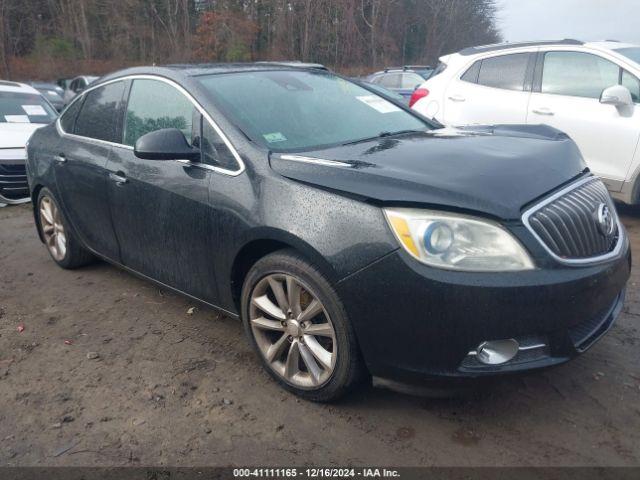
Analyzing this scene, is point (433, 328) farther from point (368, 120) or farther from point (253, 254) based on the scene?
point (368, 120)

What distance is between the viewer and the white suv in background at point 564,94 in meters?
5.32

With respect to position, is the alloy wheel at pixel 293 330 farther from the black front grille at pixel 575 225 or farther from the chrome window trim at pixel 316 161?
the black front grille at pixel 575 225

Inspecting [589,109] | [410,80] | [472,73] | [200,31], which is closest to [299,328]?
[589,109]

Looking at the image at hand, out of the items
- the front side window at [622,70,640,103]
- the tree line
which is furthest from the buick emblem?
the tree line

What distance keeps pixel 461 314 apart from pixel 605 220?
99cm

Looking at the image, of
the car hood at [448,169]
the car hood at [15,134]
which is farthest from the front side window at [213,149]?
the car hood at [15,134]

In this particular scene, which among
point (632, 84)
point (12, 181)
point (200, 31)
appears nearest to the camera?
point (632, 84)

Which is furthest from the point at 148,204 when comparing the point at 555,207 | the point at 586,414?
the point at 586,414

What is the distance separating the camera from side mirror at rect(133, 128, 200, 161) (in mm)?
2945

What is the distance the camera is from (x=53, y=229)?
15.7 feet

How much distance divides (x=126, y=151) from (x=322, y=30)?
36841 mm

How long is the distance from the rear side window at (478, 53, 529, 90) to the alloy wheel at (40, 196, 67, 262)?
472cm

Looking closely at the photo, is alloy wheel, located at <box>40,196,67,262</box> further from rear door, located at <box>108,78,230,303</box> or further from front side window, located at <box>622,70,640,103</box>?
front side window, located at <box>622,70,640,103</box>

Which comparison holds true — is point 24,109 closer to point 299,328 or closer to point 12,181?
point 12,181
